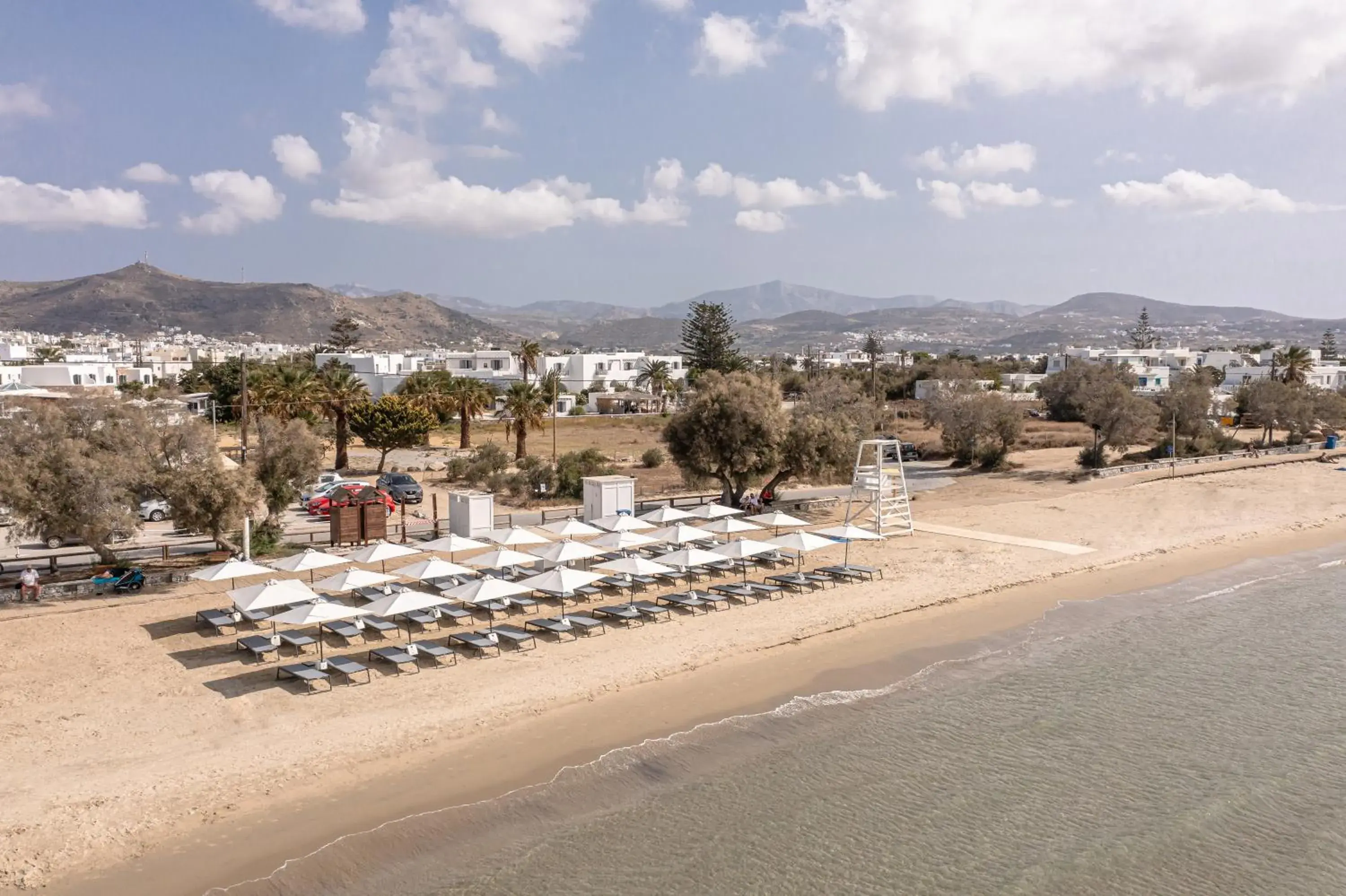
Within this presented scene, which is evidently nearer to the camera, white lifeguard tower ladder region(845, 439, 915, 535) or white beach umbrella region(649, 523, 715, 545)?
white beach umbrella region(649, 523, 715, 545)

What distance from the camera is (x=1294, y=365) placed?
231ft

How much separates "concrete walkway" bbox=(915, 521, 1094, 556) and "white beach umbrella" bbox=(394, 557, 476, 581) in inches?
624

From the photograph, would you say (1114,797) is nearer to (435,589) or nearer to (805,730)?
(805,730)

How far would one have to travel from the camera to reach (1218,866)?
1220cm

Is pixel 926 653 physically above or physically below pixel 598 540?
below

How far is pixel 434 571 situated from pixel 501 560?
150 cm

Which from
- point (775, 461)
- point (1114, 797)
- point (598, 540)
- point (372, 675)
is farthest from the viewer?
point (775, 461)

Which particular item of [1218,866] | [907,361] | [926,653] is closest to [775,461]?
[926,653]

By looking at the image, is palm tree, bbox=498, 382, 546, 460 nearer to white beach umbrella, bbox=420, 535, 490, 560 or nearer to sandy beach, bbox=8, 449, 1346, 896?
white beach umbrella, bbox=420, 535, 490, 560

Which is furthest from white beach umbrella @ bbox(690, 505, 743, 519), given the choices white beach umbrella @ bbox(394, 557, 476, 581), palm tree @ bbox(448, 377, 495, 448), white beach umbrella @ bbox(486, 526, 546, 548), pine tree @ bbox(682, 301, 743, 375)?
pine tree @ bbox(682, 301, 743, 375)

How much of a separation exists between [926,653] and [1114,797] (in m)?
5.85

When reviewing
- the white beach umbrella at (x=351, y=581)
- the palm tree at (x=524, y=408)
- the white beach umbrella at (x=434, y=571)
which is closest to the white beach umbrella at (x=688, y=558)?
the white beach umbrella at (x=434, y=571)

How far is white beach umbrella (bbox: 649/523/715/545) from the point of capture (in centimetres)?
2370

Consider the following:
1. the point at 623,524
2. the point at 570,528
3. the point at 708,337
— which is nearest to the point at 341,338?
the point at 708,337
